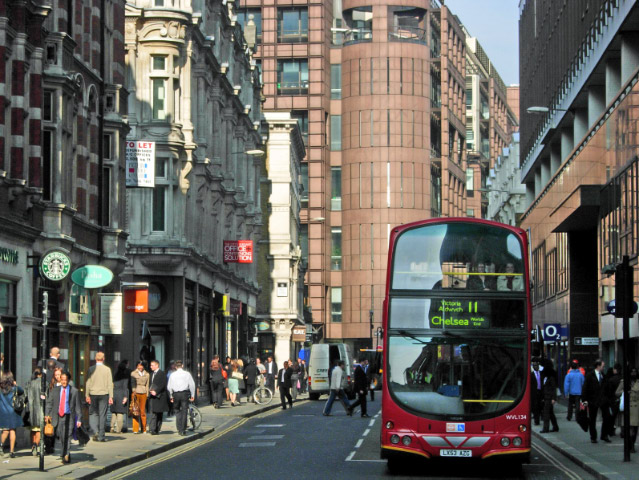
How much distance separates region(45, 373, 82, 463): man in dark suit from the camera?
71.3 feet

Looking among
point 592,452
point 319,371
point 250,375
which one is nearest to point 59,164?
point 592,452

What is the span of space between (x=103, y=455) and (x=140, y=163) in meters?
16.6

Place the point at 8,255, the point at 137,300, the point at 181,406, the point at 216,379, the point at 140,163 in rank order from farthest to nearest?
the point at 216,379 → the point at 140,163 → the point at 137,300 → the point at 181,406 → the point at 8,255

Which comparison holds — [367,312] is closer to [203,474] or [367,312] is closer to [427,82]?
[427,82]

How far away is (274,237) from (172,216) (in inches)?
1482

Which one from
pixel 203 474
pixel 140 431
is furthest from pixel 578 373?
pixel 203 474

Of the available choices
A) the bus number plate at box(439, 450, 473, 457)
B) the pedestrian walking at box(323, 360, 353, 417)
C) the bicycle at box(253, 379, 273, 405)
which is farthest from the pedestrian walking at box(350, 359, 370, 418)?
the bus number plate at box(439, 450, 473, 457)

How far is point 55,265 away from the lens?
22.9 m

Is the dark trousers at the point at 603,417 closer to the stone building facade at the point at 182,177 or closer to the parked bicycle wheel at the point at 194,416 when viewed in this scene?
the parked bicycle wheel at the point at 194,416

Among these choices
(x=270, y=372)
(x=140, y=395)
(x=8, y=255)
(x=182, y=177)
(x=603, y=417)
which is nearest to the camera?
(x=8, y=255)

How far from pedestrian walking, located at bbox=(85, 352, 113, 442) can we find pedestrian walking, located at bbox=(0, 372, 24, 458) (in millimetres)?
4162

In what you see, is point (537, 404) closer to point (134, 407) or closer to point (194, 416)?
point (194, 416)

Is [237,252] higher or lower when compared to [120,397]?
higher

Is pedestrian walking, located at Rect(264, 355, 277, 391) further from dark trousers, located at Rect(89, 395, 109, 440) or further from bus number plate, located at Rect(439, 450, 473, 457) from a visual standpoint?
bus number plate, located at Rect(439, 450, 473, 457)
